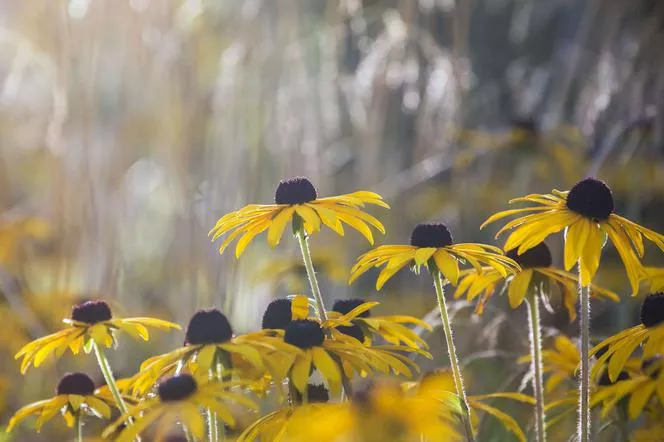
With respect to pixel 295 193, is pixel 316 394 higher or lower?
lower

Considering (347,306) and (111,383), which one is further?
(347,306)

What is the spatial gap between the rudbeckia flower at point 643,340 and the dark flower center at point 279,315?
0.49 m

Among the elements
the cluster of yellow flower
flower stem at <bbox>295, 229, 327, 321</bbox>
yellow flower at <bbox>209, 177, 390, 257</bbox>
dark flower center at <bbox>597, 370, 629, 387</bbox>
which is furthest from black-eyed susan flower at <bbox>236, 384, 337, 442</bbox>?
dark flower center at <bbox>597, 370, 629, 387</bbox>

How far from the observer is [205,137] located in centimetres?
281

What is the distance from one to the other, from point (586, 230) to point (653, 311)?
181 mm

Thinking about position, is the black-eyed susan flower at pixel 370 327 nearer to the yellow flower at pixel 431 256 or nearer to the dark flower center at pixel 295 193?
the yellow flower at pixel 431 256

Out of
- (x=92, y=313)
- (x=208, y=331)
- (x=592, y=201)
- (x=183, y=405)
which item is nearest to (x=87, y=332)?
(x=92, y=313)

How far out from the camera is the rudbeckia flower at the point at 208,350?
1.26 metres

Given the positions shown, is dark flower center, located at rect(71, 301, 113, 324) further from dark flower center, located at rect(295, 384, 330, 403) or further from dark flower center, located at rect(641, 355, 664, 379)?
dark flower center, located at rect(641, 355, 664, 379)

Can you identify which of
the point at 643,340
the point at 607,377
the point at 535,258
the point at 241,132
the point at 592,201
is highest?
the point at 241,132

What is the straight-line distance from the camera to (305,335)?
1271mm

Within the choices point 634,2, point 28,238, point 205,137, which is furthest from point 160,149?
point 634,2

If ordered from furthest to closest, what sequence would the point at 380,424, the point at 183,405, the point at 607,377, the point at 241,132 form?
1. the point at 241,132
2. the point at 607,377
3. the point at 183,405
4. the point at 380,424

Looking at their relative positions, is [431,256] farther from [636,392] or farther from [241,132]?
[241,132]
